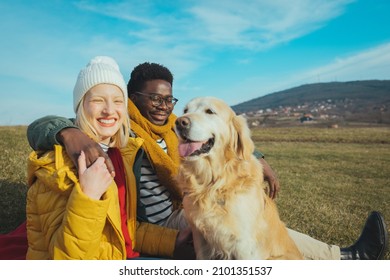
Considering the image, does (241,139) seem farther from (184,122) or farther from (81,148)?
(81,148)

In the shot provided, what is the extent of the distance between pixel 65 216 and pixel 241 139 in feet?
5.55

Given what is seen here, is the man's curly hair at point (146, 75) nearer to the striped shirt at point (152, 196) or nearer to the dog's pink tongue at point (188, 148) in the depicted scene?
the striped shirt at point (152, 196)

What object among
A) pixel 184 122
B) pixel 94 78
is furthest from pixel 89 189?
pixel 184 122

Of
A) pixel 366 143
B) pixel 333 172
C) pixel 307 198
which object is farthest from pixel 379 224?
pixel 366 143

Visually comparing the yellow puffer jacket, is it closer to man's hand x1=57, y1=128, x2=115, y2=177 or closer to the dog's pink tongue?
man's hand x1=57, y1=128, x2=115, y2=177

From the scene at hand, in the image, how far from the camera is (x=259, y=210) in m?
2.91

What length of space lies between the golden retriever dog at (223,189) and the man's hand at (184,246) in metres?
0.23

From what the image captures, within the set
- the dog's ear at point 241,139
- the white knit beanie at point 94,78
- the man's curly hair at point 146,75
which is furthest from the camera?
the man's curly hair at point 146,75

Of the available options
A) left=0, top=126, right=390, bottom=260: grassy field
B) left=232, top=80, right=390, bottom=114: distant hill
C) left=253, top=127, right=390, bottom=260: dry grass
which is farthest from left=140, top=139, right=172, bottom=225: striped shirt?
left=232, top=80, right=390, bottom=114: distant hill

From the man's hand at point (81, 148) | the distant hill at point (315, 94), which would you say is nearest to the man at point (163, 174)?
the man's hand at point (81, 148)

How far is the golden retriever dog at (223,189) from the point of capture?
2807 millimetres

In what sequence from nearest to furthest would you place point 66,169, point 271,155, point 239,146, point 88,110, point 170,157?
point 66,169 → point 88,110 → point 239,146 → point 170,157 → point 271,155

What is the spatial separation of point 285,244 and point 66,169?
2.00m
